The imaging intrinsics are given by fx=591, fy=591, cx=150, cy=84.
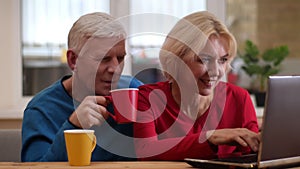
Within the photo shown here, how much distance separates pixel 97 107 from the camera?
1.69 m

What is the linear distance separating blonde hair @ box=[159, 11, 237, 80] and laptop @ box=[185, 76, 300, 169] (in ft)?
1.51

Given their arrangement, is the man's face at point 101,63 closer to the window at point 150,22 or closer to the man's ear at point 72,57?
the man's ear at point 72,57

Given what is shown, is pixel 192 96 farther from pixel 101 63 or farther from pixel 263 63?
pixel 263 63

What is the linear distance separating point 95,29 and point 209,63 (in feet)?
1.28

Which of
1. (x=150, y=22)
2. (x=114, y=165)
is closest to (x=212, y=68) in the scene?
(x=114, y=165)

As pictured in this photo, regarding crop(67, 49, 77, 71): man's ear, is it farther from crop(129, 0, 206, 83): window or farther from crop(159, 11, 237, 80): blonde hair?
crop(129, 0, 206, 83): window

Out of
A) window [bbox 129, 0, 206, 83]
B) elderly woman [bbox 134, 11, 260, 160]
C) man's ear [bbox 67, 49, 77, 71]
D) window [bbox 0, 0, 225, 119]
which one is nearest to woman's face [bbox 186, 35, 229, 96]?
elderly woman [bbox 134, 11, 260, 160]

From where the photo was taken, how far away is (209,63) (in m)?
1.88

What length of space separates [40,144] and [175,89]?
1.54ft

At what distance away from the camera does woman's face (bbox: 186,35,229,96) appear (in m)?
1.86

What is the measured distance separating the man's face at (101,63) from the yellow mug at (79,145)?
1.11ft

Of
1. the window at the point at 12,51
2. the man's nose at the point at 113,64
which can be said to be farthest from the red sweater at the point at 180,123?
the window at the point at 12,51

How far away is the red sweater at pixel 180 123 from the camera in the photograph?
1.70 m

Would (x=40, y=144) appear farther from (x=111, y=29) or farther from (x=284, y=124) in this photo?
(x=284, y=124)
